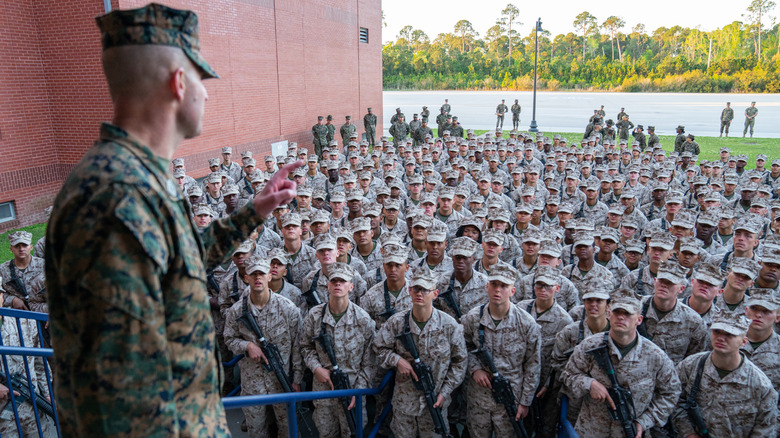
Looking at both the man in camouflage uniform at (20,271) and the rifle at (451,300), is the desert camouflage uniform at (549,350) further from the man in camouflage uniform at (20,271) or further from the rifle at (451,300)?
the man in camouflage uniform at (20,271)

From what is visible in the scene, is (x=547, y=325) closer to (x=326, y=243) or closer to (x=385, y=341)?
(x=385, y=341)

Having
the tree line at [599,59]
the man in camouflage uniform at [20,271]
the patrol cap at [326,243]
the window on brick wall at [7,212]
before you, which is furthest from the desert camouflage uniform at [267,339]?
the tree line at [599,59]

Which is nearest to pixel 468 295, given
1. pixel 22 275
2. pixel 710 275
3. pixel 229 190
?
pixel 710 275

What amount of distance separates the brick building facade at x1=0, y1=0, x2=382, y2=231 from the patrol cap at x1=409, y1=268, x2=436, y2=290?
11345 millimetres

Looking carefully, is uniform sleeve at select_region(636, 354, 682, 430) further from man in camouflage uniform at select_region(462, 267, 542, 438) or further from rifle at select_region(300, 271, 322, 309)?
rifle at select_region(300, 271, 322, 309)

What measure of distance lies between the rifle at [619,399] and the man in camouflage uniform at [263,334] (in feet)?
10.4

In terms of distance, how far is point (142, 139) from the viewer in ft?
5.15

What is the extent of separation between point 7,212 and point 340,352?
11.6 m

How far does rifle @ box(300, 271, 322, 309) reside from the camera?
690 centimetres

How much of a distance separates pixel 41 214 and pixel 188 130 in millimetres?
14808

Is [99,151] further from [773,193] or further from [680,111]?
[680,111]

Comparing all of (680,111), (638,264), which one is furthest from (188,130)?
(680,111)

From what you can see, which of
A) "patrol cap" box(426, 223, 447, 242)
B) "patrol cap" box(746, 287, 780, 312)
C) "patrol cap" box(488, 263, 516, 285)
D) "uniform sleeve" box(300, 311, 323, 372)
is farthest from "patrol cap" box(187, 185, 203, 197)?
"patrol cap" box(746, 287, 780, 312)

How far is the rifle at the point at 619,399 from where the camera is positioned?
180 inches
